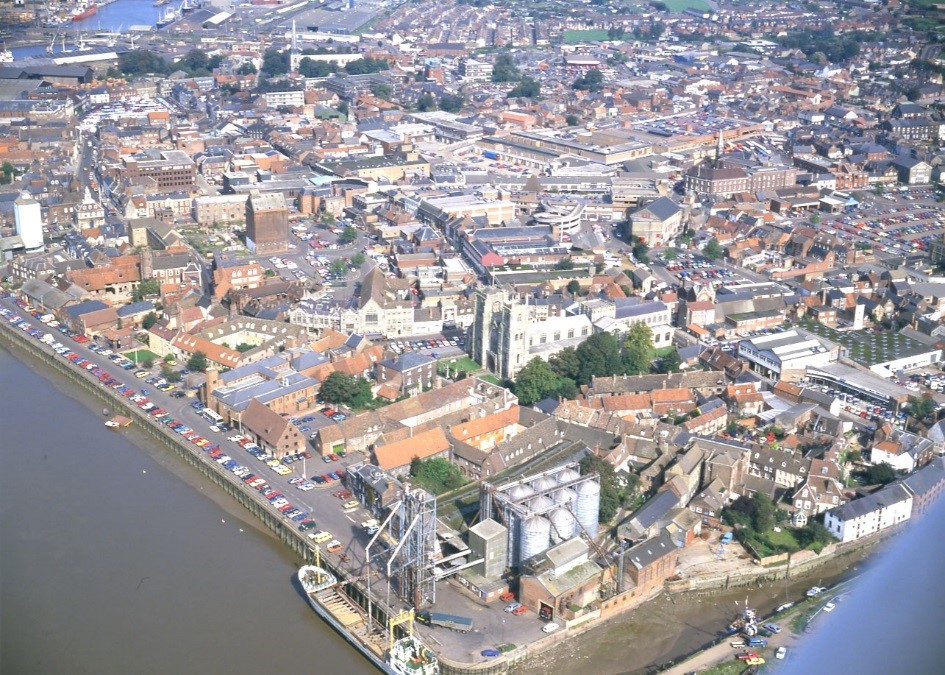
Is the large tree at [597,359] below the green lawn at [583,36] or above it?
below

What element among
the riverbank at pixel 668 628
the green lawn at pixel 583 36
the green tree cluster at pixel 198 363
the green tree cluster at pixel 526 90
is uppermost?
the green lawn at pixel 583 36

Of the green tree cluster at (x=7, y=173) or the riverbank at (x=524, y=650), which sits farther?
the green tree cluster at (x=7, y=173)

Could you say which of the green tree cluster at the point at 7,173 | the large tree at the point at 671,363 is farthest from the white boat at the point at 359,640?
the green tree cluster at the point at 7,173

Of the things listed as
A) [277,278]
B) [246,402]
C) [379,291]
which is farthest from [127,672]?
[277,278]

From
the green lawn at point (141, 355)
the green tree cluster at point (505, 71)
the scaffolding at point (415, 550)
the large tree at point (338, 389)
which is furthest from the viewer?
the green tree cluster at point (505, 71)

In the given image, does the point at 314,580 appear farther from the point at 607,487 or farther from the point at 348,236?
the point at 348,236

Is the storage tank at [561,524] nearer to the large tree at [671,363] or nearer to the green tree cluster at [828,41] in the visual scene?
the large tree at [671,363]

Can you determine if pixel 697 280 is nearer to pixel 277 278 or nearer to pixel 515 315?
pixel 515 315

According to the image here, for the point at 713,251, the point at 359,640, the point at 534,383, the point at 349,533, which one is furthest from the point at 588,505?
the point at 713,251
